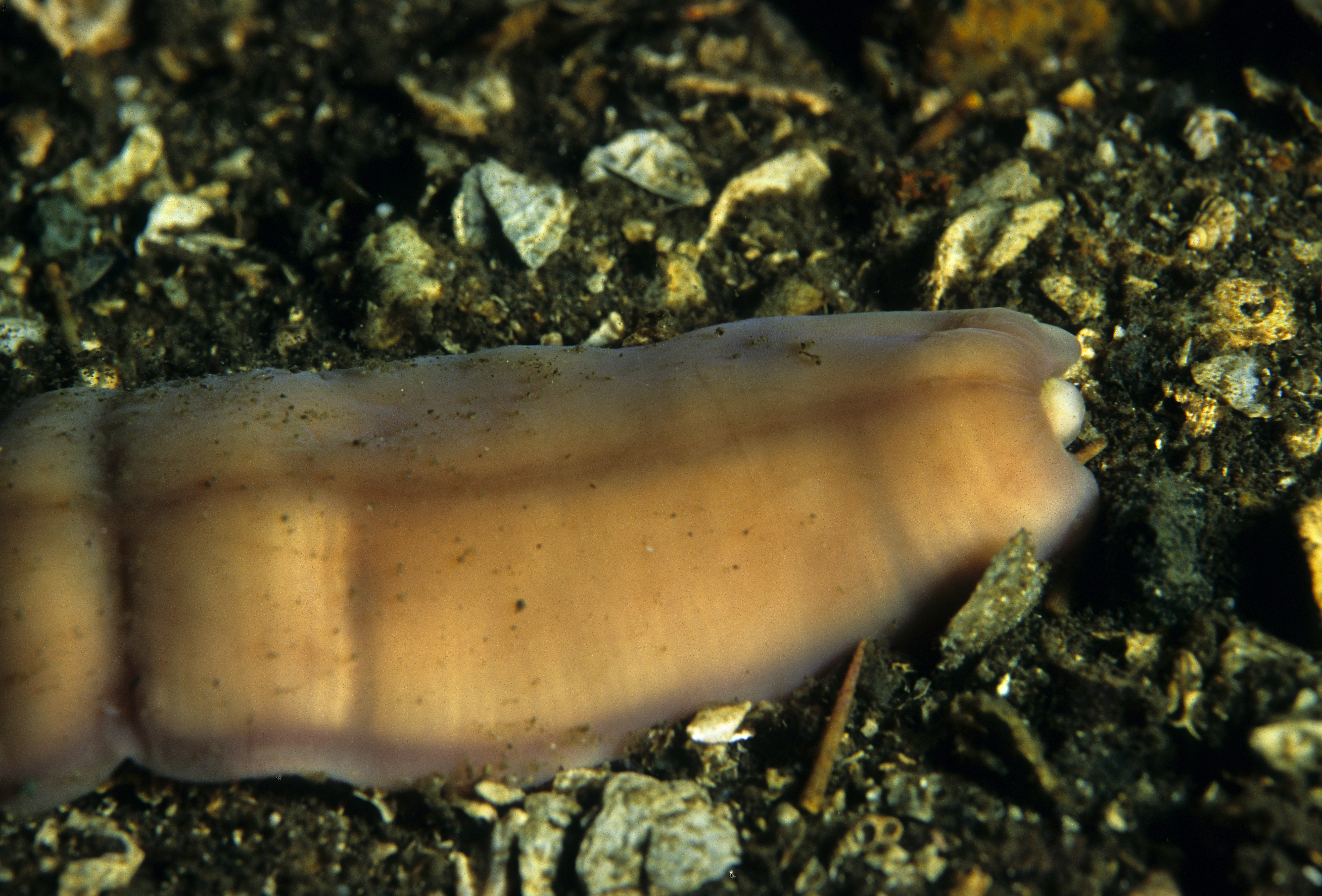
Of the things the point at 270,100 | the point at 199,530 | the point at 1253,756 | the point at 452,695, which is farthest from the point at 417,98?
the point at 1253,756

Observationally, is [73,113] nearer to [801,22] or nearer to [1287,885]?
[801,22]

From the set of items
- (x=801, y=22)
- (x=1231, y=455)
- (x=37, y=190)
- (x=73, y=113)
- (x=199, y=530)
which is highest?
(x=801, y=22)

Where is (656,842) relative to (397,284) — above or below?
below

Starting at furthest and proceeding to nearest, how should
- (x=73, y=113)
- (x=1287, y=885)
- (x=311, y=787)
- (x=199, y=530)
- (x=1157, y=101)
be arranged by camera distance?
(x=73, y=113)
(x=1157, y=101)
(x=311, y=787)
(x=199, y=530)
(x=1287, y=885)

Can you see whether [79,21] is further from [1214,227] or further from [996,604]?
[1214,227]

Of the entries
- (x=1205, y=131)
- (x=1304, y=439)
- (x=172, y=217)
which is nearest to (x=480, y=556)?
(x=172, y=217)

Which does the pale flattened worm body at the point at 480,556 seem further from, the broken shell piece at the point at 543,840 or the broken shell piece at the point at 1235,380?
the broken shell piece at the point at 1235,380

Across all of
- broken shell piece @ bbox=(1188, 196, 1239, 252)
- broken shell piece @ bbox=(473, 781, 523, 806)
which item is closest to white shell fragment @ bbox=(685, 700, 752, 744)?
broken shell piece @ bbox=(473, 781, 523, 806)
